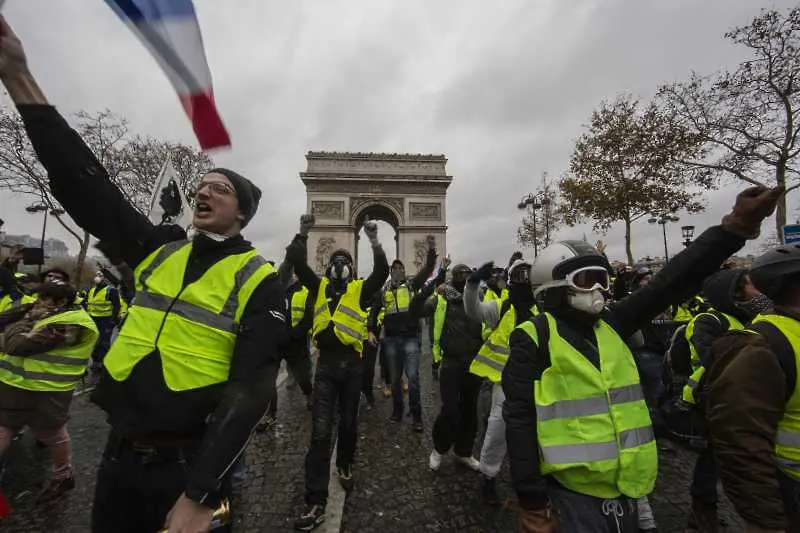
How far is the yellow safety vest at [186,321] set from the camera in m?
1.32

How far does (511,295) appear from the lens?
3.49 m

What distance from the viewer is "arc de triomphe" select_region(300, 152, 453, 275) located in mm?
31625

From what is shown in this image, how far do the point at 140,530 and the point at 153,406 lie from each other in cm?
55

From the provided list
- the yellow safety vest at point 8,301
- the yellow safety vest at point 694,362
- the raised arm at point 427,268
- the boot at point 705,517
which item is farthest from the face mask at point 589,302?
the yellow safety vest at point 8,301

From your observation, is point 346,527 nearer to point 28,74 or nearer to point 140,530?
point 140,530

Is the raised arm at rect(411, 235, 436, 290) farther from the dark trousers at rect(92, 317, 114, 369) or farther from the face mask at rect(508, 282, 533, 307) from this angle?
the dark trousers at rect(92, 317, 114, 369)

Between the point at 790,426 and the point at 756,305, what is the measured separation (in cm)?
153

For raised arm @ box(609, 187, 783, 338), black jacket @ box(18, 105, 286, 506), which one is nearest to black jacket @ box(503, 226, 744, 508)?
raised arm @ box(609, 187, 783, 338)

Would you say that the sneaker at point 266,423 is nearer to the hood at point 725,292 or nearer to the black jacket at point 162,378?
the black jacket at point 162,378

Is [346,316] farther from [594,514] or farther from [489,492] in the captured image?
[594,514]

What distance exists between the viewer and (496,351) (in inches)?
141

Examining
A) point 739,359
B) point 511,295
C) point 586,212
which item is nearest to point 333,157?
point 586,212

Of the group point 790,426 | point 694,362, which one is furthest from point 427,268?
point 790,426

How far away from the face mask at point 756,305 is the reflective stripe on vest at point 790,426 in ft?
4.57
